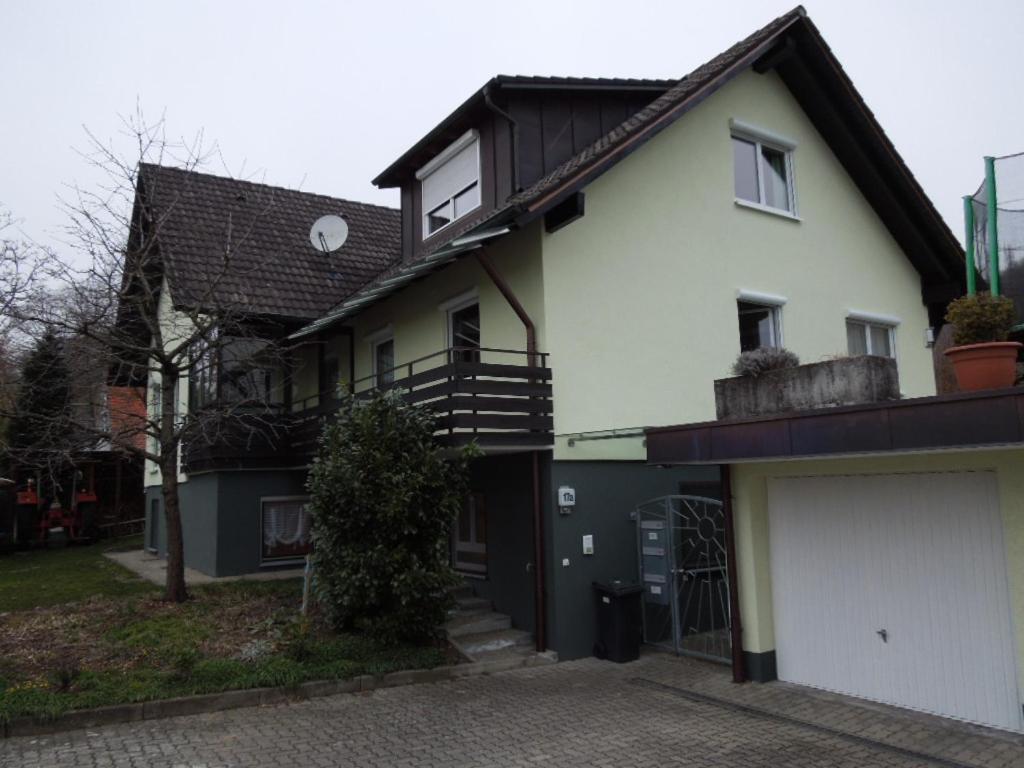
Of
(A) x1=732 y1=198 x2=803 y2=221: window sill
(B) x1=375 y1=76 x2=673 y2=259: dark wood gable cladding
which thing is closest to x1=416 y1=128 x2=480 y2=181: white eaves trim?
(B) x1=375 y1=76 x2=673 y2=259: dark wood gable cladding

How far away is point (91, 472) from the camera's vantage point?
26.1 m

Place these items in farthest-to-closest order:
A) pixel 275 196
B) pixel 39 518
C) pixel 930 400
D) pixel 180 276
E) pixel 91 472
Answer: pixel 91 472 → pixel 39 518 → pixel 275 196 → pixel 180 276 → pixel 930 400

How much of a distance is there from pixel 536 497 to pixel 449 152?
657cm

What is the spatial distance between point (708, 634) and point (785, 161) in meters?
8.61

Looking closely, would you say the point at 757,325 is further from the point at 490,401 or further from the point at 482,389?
the point at 482,389

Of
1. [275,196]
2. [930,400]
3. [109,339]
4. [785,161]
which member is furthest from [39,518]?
[930,400]

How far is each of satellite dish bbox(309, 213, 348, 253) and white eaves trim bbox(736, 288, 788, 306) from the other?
8367 mm

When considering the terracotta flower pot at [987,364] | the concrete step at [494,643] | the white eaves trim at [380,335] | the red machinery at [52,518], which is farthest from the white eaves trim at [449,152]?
the red machinery at [52,518]

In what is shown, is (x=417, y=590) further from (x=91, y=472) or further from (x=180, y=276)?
(x=91, y=472)

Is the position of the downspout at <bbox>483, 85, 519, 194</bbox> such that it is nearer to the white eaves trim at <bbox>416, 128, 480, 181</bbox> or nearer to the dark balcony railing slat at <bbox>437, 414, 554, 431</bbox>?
the white eaves trim at <bbox>416, 128, 480, 181</bbox>

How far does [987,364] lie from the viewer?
6.54 m

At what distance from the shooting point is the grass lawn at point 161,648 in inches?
308

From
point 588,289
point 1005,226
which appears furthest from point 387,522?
point 1005,226

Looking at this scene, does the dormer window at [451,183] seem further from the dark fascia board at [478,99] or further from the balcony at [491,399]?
the balcony at [491,399]
